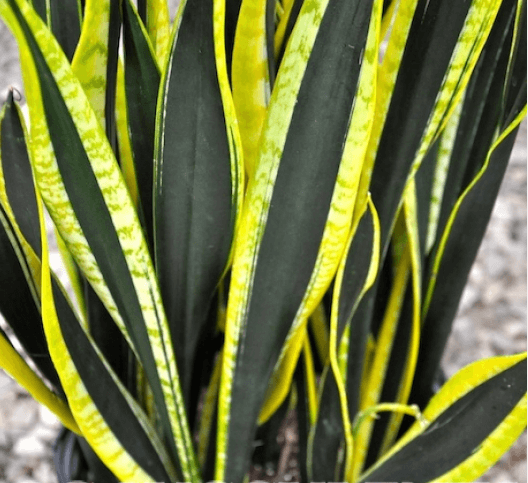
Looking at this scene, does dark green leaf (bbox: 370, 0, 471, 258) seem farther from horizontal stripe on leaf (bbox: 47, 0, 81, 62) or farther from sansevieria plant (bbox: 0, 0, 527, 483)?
horizontal stripe on leaf (bbox: 47, 0, 81, 62)

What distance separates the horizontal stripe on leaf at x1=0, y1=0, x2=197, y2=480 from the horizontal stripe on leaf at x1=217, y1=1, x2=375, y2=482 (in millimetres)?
45

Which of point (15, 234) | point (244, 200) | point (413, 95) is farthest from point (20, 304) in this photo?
point (413, 95)

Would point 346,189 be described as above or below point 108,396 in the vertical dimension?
above

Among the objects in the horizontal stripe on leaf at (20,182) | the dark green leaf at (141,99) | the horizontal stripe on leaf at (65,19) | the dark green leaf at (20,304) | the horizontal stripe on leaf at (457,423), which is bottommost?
the horizontal stripe on leaf at (457,423)

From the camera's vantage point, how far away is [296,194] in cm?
31

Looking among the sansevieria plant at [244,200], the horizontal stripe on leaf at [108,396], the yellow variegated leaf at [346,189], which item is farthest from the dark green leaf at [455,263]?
the horizontal stripe on leaf at [108,396]

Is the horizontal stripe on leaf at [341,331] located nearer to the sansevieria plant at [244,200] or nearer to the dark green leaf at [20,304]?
the sansevieria plant at [244,200]

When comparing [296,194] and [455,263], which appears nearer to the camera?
[296,194]

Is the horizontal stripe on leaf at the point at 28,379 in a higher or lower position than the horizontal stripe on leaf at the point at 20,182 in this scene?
lower

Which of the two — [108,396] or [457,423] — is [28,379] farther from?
[457,423]

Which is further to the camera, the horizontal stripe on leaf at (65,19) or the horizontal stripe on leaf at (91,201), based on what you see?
the horizontal stripe on leaf at (65,19)

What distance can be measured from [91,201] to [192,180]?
0.05m

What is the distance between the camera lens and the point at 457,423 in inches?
15.3

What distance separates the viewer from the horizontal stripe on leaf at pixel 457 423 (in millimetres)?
357
